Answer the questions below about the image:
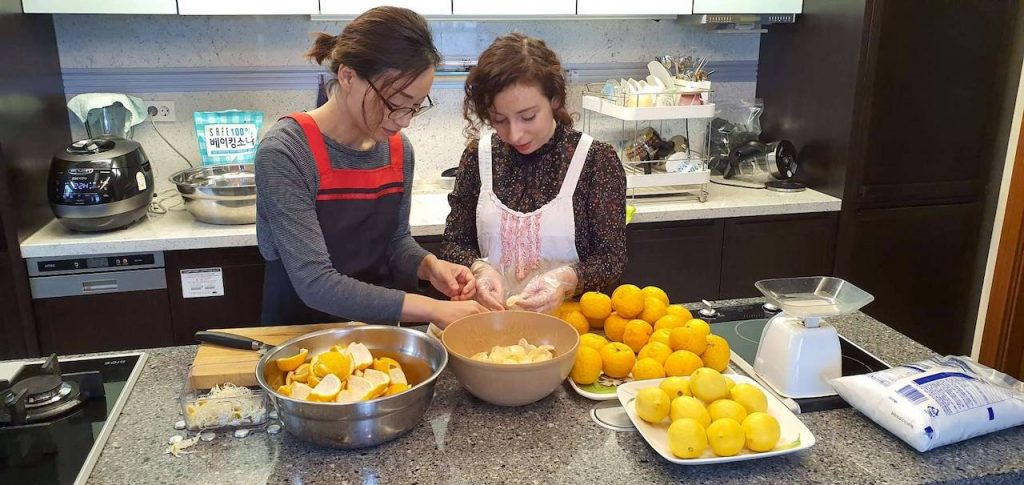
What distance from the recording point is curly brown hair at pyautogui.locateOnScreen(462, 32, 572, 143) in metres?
1.47

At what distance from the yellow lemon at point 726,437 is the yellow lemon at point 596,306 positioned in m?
0.40

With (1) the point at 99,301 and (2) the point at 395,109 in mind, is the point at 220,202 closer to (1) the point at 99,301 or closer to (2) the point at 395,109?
(1) the point at 99,301

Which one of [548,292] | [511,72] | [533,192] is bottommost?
[548,292]

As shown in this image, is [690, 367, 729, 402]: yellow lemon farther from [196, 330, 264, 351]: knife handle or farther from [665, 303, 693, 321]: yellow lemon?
[196, 330, 264, 351]: knife handle

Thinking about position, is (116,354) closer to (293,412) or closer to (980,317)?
(293,412)

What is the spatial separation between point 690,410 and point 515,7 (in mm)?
1734

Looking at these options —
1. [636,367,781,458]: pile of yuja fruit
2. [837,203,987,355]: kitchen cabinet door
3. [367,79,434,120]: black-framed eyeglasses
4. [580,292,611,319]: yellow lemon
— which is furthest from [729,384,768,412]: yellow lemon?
[837,203,987,355]: kitchen cabinet door

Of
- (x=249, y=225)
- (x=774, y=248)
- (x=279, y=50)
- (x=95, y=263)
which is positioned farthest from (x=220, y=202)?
(x=774, y=248)

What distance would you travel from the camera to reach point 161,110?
102 inches

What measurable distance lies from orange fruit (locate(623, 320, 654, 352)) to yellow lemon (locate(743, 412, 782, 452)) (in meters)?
0.30

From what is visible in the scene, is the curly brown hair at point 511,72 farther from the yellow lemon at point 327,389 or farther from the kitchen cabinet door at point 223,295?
the kitchen cabinet door at point 223,295

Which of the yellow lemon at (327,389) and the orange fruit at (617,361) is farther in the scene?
the orange fruit at (617,361)

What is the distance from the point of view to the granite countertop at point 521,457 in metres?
0.98

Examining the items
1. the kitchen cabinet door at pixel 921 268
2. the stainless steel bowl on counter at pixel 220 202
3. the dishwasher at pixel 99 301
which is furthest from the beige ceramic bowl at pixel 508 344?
the kitchen cabinet door at pixel 921 268
